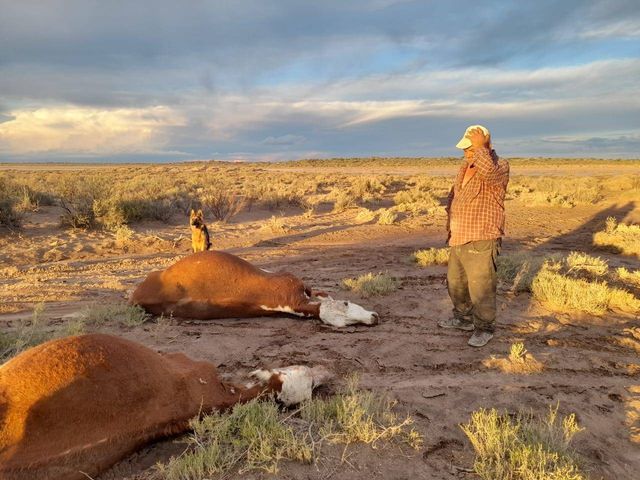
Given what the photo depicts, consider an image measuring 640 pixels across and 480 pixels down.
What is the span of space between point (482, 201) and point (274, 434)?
317 cm

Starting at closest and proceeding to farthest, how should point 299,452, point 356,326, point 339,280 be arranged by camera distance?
1. point 299,452
2. point 356,326
3. point 339,280

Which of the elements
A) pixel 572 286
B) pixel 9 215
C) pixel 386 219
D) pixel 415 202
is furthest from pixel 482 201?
pixel 415 202

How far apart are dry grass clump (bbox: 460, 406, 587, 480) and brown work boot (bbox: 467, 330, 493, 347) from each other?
1745mm

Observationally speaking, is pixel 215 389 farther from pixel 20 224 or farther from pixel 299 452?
pixel 20 224

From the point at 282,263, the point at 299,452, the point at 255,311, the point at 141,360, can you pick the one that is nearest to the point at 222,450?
the point at 299,452

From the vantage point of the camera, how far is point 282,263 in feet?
29.9

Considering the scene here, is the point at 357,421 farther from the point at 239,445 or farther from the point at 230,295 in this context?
the point at 230,295

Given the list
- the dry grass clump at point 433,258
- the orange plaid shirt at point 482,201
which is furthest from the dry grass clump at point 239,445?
the dry grass clump at point 433,258

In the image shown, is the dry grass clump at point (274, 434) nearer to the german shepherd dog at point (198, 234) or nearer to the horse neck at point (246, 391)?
the horse neck at point (246, 391)

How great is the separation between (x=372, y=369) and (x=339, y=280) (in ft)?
10.7

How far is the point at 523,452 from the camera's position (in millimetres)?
2668

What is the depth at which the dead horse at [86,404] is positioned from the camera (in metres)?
2.33

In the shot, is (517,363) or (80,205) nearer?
(517,363)

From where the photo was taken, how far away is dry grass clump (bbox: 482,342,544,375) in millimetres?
4324
